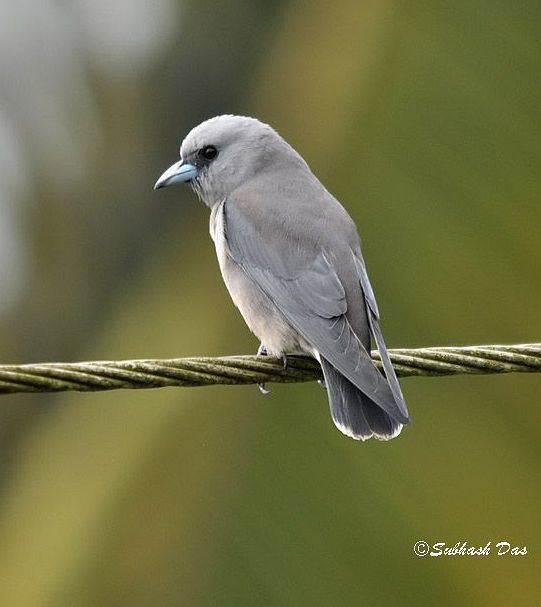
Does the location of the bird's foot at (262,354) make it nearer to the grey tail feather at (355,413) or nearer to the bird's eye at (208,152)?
the grey tail feather at (355,413)

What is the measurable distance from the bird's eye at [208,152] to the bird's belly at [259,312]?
1.90 feet

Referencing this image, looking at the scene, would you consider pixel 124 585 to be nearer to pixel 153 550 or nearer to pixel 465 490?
pixel 153 550

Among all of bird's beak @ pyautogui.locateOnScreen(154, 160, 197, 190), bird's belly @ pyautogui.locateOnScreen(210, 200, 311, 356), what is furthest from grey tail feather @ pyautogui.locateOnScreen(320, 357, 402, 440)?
bird's beak @ pyautogui.locateOnScreen(154, 160, 197, 190)

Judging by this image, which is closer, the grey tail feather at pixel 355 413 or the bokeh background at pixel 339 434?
the grey tail feather at pixel 355 413

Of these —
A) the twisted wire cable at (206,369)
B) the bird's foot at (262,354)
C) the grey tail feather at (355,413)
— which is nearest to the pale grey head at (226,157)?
the bird's foot at (262,354)

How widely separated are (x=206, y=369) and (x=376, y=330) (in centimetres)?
103

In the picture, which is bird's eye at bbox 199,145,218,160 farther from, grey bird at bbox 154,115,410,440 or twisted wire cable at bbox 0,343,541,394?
twisted wire cable at bbox 0,343,541,394

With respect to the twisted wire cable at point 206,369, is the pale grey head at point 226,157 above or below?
above

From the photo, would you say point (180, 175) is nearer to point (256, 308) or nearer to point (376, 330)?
point (256, 308)

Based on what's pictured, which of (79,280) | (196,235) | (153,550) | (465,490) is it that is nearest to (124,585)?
(153,550)

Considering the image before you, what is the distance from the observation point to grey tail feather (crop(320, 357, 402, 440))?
5.05m

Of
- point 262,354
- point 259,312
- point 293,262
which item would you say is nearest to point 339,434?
point 262,354

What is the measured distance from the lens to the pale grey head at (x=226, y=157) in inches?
248

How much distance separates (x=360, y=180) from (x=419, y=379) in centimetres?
92
